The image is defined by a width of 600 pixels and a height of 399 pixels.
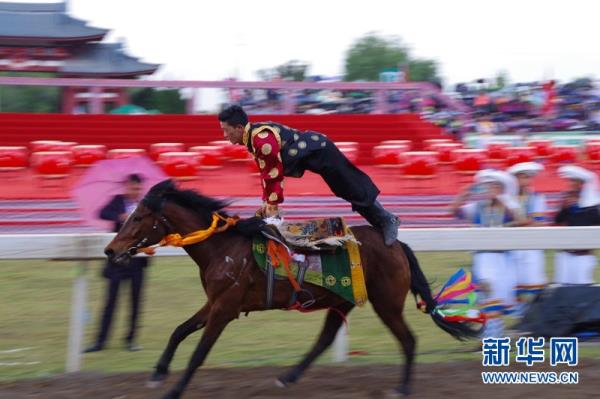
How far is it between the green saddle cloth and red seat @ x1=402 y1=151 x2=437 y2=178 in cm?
1400

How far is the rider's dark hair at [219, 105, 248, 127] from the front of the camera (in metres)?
6.53

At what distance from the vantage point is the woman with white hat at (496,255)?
8164mm

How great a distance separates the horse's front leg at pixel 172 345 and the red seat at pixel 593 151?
56.8 ft

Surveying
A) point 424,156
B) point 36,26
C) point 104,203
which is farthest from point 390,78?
point 104,203

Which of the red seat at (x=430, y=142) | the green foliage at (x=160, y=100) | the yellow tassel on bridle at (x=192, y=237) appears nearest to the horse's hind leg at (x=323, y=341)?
the yellow tassel on bridle at (x=192, y=237)

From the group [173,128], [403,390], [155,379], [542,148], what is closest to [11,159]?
[173,128]

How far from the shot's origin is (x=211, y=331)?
6.39 meters

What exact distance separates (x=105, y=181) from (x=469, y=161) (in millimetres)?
13715

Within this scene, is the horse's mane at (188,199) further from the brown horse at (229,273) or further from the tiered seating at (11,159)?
the tiered seating at (11,159)

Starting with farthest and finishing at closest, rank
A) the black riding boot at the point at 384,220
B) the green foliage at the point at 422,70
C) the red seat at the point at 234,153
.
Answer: the green foliage at the point at 422,70 < the red seat at the point at 234,153 < the black riding boot at the point at 384,220

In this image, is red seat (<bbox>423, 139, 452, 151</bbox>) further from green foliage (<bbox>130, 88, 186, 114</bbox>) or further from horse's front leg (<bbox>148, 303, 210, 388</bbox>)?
horse's front leg (<bbox>148, 303, 210, 388</bbox>)

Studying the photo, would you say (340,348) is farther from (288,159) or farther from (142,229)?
(142,229)

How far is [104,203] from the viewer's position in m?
8.33

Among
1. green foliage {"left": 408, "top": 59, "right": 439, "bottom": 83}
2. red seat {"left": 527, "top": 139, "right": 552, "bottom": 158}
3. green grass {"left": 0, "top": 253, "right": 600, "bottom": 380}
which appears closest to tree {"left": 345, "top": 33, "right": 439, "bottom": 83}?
green foliage {"left": 408, "top": 59, "right": 439, "bottom": 83}
